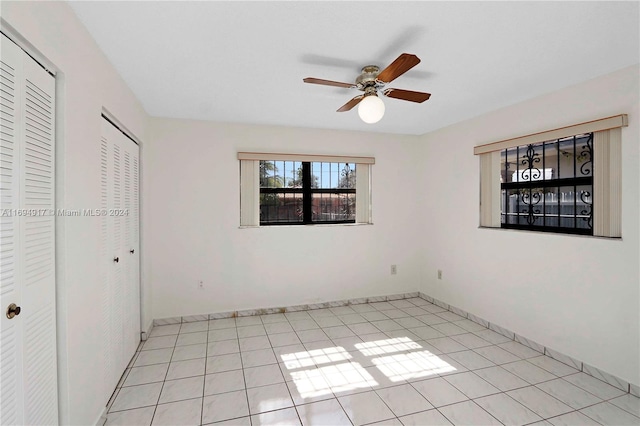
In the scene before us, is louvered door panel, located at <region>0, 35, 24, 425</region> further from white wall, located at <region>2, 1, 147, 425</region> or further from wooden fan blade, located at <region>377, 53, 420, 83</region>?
wooden fan blade, located at <region>377, 53, 420, 83</region>

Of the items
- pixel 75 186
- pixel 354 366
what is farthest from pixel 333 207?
pixel 75 186

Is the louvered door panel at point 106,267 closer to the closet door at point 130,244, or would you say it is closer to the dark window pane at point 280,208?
the closet door at point 130,244

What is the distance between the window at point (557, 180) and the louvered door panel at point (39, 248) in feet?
12.0

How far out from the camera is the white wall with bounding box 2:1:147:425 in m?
1.46

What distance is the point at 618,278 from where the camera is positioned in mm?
2467

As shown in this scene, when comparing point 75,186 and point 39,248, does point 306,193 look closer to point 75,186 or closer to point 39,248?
point 75,186

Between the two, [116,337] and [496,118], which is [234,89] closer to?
[116,337]

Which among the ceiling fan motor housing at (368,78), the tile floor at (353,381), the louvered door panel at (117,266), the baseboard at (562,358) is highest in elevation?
the ceiling fan motor housing at (368,78)

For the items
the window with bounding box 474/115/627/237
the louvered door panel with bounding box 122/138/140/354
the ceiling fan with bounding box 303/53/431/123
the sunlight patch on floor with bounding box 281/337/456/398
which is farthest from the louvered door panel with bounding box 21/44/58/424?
the window with bounding box 474/115/627/237

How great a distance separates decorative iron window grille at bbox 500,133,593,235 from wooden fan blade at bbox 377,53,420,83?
6.45 feet

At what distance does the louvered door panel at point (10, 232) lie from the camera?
1.17 metres

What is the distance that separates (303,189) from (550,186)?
2.79 metres

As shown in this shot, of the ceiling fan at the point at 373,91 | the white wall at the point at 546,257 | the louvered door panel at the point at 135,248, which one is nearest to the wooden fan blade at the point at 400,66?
the ceiling fan at the point at 373,91

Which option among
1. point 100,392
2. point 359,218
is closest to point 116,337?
point 100,392
